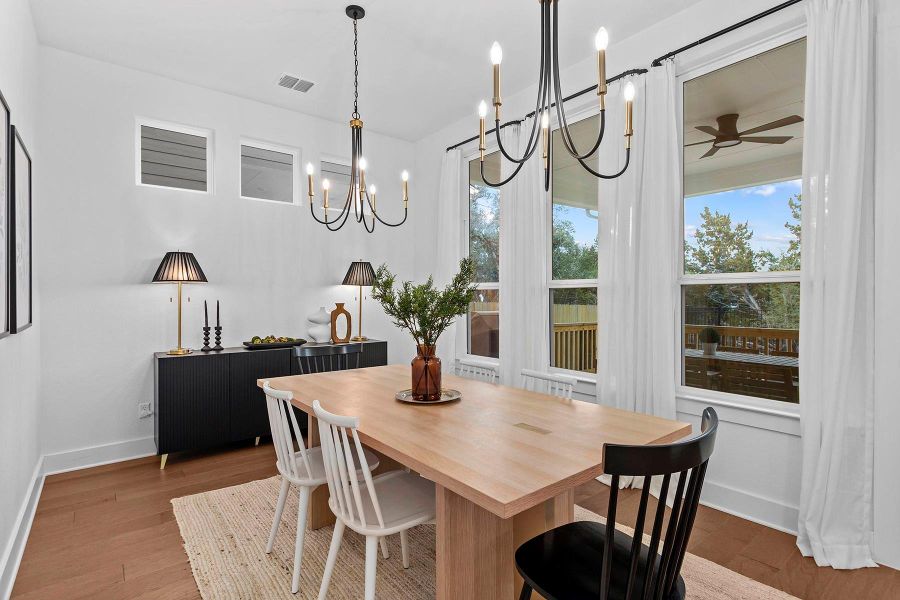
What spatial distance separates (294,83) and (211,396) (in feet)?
8.37

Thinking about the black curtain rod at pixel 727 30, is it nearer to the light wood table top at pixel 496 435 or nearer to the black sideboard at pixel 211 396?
the light wood table top at pixel 496 435

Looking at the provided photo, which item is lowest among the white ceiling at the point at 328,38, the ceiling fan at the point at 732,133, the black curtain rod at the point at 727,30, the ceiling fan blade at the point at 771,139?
the ceiling fan blade at the point at 771,139

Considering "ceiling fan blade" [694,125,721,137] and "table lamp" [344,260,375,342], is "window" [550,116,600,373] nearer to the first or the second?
"ceiling fan blade" [694,125,721,137]

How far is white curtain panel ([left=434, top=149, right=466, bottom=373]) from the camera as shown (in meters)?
4.65

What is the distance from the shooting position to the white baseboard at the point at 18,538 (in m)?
1.95

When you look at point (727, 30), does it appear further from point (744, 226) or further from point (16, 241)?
point (16, 241)

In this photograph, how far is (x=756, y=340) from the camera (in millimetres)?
2676

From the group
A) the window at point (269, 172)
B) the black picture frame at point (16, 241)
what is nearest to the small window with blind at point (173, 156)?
the window at point (269, 172)

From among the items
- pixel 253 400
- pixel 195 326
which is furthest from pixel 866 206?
pixel 195 326

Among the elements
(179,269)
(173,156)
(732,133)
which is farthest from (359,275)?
(732,133)

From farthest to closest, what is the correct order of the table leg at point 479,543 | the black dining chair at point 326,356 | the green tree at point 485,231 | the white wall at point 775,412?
1. the green tree at point 485,231
2. the black dining chair at point 326,356
3. the white wall at point 775,412
4. the table leg at point 479,543

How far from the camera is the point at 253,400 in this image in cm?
379

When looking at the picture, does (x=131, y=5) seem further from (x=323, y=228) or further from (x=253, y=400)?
(x=253, y=400)

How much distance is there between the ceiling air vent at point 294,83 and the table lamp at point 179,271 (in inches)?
61.2
